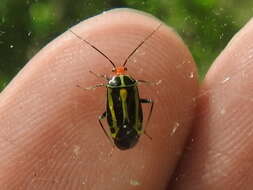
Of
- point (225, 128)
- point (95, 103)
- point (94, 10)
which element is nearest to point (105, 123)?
point (95, 103)

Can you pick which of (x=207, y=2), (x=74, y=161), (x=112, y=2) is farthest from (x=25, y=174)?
(x=207, y=2)

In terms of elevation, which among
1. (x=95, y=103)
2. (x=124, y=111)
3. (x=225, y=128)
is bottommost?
(x=225, y=128)

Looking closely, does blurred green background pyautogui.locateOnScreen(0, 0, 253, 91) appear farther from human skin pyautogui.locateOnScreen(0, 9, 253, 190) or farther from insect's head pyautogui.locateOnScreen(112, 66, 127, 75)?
insect's head pyautogui.locateOnScreen(112, 66, 127, 75)

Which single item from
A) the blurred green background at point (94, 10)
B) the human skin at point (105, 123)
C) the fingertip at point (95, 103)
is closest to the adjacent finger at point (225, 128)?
the human skin at point (105, 123)

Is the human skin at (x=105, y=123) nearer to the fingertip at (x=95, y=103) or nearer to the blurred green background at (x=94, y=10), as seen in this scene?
the fingertip at (x=95, y=103)

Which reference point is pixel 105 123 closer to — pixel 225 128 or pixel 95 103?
pixel 95 103

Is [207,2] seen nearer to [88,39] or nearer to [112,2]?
[112,2]

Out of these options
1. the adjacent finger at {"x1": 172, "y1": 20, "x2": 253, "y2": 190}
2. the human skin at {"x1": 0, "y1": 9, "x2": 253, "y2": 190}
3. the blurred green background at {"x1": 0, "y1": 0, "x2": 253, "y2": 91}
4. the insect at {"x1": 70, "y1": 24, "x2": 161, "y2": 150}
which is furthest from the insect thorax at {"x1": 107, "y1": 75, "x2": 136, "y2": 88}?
the blurred green background at {"x1": 0, "y1": 0, "x2": 253, "y2": 91}
